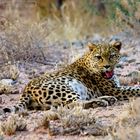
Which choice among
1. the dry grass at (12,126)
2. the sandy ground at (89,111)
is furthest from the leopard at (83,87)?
the dry grass at (12,126)

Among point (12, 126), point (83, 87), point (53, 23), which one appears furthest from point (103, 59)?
point (53, 23)

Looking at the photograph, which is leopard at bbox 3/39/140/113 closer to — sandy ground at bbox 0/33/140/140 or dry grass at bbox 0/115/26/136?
sandy ground at bbox 0/33/140/140

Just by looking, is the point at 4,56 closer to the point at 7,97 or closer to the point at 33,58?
the point at 33,58

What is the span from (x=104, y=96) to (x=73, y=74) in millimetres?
631

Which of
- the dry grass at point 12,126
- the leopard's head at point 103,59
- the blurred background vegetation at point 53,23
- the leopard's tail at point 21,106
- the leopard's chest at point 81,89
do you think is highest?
the blurred background vegetation at point 53,23

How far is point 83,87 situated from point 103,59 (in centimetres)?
52

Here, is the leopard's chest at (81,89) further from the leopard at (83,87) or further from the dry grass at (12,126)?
the dry grass at (12,126)

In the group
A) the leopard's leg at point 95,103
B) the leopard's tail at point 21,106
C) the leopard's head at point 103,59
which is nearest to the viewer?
the leopard's tail at point 21,106

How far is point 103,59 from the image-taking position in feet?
31.1

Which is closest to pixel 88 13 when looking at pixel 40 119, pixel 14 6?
pixel 14 6

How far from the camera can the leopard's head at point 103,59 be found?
374 inches

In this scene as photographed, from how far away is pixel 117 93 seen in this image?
9406 millimetres

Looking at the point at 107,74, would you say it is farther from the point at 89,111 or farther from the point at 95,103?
the point at 89,111

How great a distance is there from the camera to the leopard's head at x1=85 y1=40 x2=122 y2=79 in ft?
31.1
